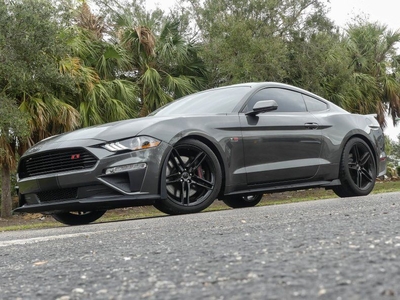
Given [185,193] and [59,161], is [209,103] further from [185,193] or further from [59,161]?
[59,161]

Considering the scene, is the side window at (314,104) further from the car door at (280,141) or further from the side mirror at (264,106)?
the side mirror at (264,106)

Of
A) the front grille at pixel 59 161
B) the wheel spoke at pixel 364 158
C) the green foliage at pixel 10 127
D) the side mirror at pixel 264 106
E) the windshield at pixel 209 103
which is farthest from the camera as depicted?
the green foliage at pixel 10 127

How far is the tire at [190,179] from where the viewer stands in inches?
219

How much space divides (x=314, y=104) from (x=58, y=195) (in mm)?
3097

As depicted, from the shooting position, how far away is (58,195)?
18.5ft

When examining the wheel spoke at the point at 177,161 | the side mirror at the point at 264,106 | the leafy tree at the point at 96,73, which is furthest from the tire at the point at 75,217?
the leafy tree at the point at 96,73

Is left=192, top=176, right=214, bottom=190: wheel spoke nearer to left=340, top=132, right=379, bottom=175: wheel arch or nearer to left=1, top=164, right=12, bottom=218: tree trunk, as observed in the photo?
left=340, top=132, right=379, bottom=175: wheel arch

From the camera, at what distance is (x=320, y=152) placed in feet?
21.9

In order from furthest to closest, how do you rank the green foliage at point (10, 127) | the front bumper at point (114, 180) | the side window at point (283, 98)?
the green foliage at point (10, 127) → the side window at point (283, 98) → the front bumper at point (114, 180)

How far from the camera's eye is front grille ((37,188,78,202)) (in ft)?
18.1

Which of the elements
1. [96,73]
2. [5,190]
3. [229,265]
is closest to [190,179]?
[229,265]

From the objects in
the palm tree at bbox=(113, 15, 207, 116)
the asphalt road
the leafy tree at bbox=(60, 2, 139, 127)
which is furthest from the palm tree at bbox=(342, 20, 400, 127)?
the asphalt road

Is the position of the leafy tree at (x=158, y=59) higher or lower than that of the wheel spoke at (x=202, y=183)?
higher

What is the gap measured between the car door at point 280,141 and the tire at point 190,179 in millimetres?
437
